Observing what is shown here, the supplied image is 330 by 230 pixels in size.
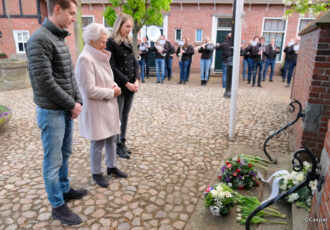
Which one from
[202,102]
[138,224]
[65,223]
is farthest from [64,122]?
[202,102]

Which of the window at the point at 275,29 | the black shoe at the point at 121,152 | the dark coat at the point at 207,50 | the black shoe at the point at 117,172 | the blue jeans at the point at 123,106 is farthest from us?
the window at the point at 275,29

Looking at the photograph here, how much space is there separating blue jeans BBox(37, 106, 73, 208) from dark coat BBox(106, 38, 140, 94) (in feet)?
3.97

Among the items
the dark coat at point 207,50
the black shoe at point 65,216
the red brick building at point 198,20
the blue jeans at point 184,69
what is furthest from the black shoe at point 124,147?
the red brick building at point 198,20

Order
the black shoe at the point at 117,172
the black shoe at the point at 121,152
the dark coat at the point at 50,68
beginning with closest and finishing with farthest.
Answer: the dark coat at the point at 50,68, the black shoe at the point at 117,172, the black shoe at the point at 121,152

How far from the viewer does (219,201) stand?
2.97 meters

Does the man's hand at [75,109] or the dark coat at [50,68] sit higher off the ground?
the dark coat at [50,68]

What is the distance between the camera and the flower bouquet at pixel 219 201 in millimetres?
2955

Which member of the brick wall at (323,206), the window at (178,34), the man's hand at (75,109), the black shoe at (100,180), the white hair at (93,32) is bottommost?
the black shoe at (100,180)

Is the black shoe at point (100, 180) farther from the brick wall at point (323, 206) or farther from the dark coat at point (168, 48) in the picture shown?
the dark coat at point (168, 48)

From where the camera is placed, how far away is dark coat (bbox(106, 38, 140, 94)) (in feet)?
12.4

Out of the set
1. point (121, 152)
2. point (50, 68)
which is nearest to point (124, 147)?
point (121, 152)

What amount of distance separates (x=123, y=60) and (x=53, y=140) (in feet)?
5.50

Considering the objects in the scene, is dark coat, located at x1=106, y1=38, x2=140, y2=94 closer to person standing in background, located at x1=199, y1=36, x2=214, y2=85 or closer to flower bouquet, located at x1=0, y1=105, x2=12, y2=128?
flower bouquet, located at x1=0, y1=105, x2=12, y2=128

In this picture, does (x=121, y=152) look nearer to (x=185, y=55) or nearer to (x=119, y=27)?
(x=119, y=27)
